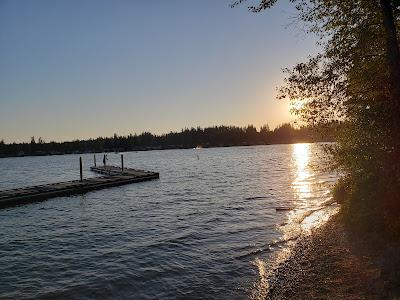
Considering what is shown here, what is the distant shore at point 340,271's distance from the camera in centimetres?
1004

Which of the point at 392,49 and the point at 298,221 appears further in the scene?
the point at 298,221

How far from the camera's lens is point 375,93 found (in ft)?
45.0

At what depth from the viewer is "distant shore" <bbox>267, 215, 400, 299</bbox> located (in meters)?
10.0

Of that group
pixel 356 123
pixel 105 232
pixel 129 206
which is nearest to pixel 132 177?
pixel 129 206

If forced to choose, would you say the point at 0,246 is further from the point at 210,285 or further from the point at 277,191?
the point at 277,191

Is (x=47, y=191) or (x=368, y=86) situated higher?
(x=368, y=86)

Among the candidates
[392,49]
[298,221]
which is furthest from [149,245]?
[392,49]

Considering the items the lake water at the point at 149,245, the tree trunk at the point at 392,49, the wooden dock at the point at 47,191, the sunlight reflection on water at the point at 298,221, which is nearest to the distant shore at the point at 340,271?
the sunlight reflection on water at the point at 298,221

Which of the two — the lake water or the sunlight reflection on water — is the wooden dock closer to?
the lake water

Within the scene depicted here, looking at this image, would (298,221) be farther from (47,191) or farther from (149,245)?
(47,191)

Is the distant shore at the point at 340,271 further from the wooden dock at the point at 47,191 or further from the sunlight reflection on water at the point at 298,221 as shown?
the wooden dock at the point at 47,191

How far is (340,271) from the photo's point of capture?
12.0m

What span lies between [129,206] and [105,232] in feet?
33.3

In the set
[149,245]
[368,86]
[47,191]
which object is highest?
[368,86]
